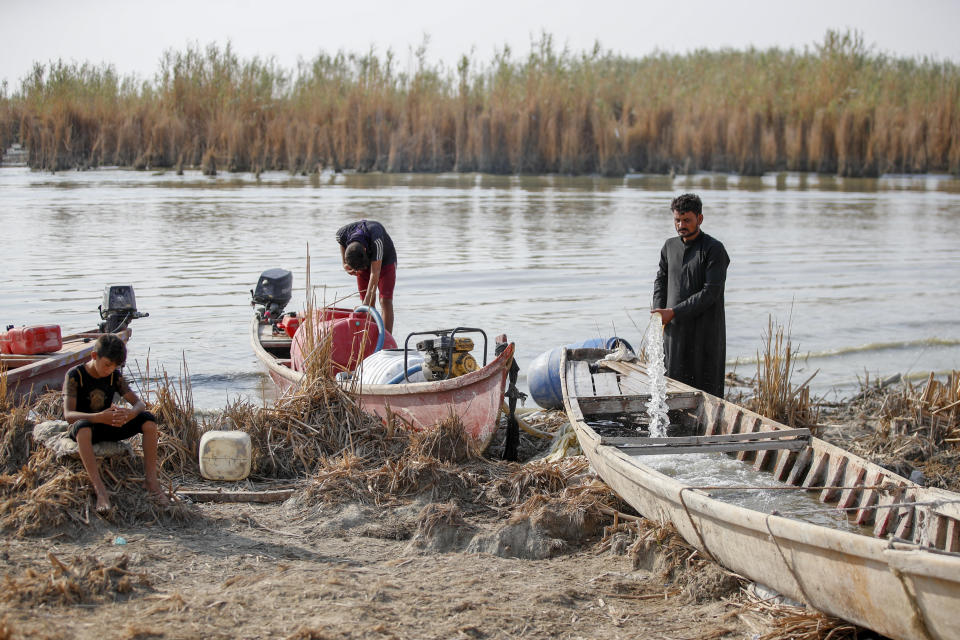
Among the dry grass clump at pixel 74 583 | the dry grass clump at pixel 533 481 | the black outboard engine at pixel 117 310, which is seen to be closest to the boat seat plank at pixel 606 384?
the dry grass clump at pixel 533 481

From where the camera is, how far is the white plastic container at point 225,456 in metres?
6.00

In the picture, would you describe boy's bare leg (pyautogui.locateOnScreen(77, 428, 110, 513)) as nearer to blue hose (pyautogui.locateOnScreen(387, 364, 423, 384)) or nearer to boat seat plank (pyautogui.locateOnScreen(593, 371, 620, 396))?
blue hose (pyautogui.locateOnScreen(387, 364, 423, 384))

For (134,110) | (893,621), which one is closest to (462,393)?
(893,621)

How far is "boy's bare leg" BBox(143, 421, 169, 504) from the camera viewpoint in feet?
17.6

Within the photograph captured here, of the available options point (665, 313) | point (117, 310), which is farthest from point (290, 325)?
point (665, 313)

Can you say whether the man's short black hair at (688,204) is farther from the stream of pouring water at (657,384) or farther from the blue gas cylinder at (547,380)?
the blue gas cylinder at (547,380)

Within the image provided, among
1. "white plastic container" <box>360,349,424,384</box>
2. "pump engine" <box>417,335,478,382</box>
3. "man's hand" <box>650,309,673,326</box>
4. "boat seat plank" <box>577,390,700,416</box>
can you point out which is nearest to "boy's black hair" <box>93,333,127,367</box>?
"white plastic container" <box>360,349,424,384</box>

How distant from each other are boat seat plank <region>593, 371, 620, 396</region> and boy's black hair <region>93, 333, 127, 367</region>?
3725 millimetres

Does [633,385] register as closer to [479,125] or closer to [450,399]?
[450,399]

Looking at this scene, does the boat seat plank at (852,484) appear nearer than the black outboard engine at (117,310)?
Yes

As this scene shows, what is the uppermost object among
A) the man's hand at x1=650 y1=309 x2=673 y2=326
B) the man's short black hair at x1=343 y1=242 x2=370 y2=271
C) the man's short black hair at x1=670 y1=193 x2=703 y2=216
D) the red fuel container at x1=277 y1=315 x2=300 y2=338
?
the man's short black hair at x1=670 y1=193 x2=703 y2=216

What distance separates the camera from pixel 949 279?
16.4 metres

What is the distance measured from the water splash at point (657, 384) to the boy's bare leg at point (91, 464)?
361cm

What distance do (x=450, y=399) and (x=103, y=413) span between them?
2.30 metres
